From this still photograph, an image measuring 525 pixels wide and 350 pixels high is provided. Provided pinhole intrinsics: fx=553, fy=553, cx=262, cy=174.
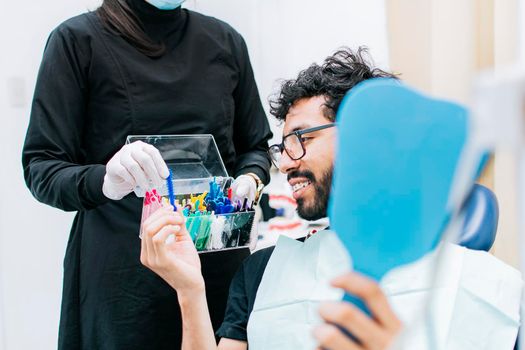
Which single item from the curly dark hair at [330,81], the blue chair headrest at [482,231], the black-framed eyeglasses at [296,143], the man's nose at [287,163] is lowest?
the blue chair headrest at [482,231]

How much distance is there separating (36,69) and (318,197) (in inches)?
57.8

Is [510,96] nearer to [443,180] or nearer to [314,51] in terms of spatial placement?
[443,180]

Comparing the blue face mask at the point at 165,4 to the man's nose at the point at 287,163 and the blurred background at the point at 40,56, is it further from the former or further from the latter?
the blurred background at the point at 40,56

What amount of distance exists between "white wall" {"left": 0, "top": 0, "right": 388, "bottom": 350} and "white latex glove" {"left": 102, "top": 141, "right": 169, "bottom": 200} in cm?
121

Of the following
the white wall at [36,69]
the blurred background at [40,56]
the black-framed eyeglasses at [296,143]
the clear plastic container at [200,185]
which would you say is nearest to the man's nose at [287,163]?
the black-framed eyeglasses at [296,143]

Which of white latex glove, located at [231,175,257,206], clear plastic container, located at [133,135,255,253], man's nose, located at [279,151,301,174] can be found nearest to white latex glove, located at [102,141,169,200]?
clear plastic container, located at [133,135,255,253]

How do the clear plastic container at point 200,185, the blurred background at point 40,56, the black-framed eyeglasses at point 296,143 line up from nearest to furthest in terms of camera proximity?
the clear plastic container at point 200,185 < the black-framed eyeglasses at point 296,143 < the blurred background at point 40,56

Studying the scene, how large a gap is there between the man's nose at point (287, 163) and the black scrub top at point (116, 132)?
0.58 feet

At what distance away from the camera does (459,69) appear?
1347 millimetres

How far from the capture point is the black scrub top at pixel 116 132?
4.00 ft

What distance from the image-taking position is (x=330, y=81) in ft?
4.15

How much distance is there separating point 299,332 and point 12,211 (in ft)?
5.05

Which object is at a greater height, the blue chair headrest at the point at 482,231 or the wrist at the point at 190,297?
the blue chair headrest at the point at 482,231

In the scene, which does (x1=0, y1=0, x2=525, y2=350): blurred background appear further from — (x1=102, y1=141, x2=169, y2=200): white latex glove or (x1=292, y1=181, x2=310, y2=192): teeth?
(x1=102, y1=141, x2=169, y2=200): white latex glove
